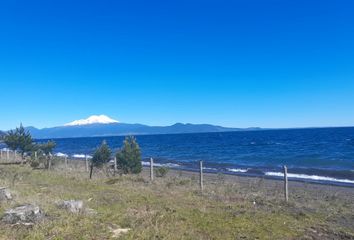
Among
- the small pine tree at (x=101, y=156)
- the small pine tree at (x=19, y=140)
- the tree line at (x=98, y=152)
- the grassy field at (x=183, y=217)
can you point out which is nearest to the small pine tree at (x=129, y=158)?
the tree line at (x=98, y=152)

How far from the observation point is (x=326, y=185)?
1053 inches

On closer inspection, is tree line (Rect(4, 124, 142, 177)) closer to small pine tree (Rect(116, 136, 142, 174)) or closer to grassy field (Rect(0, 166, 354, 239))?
small pine tree (Rect(116, 136, 142, 174))

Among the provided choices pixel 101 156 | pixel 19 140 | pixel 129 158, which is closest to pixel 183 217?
pixel 129 158

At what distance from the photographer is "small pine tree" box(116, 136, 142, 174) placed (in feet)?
86.2

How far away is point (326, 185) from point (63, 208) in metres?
20.2

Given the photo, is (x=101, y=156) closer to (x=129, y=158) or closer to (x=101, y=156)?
(x=101, y=156)

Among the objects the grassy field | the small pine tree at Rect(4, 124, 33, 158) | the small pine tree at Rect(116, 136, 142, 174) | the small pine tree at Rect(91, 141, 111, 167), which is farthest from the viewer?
the small pine tree at Rect(4, 124, 33, 158)

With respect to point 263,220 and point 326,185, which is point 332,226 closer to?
point 263,220

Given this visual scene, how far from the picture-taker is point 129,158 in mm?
26281

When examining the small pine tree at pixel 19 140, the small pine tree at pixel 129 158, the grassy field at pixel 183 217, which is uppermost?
the small pine tree at pixel 19 140

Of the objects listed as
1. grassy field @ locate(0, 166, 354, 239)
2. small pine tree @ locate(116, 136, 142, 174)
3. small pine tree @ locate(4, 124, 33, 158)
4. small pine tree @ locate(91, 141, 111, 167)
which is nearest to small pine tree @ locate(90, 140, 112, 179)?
small pine tree @ locate(91, 141, 111, 167)

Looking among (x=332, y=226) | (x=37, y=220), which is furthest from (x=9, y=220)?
(x=332, y=226)

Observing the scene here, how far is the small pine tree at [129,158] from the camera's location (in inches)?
1035

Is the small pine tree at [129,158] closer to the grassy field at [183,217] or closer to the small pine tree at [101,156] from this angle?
the small pine tree at [101,156]
